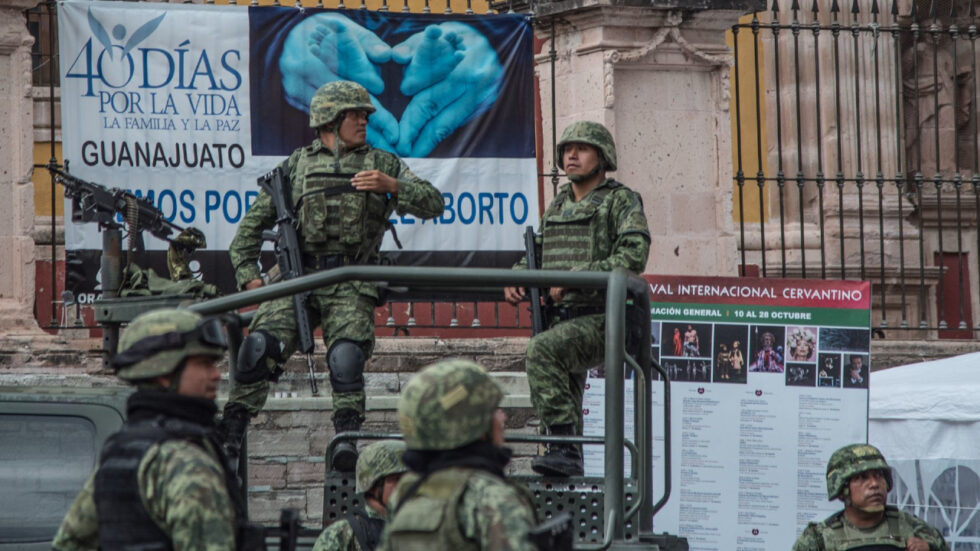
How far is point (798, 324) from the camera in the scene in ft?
27.7

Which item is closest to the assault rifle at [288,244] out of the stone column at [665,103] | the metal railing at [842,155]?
the stone column at [665,103]

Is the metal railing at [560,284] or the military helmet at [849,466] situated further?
the military helmet at [849,466]

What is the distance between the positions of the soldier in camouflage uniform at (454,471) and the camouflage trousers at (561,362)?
10.5 feet

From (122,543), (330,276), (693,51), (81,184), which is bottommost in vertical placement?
(122,543)

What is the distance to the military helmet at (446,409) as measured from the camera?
153 inches

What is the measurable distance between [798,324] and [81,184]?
145 inches

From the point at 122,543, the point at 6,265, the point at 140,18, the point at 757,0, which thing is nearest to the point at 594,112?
the point at 757,0

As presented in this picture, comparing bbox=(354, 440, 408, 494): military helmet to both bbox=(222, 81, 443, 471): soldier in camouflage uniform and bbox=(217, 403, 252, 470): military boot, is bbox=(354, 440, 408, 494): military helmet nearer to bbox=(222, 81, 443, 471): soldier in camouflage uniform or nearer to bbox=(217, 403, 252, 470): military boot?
bbox=(217, 403, 252, 470): military boot

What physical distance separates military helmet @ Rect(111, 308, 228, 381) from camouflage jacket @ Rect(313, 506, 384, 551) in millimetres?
1520

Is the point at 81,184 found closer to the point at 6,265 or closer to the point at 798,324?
the point at 6,265

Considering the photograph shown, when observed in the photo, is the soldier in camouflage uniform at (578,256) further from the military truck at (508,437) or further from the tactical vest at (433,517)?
the tactical vest at (433,517)

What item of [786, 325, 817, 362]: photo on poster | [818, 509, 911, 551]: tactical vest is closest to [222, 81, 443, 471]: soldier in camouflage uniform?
[786, 325, 817, 362]: photo on poster

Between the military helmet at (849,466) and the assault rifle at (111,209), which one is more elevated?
the assault rifle at (111,209)

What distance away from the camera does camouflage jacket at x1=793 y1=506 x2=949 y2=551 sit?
7.14 metres
